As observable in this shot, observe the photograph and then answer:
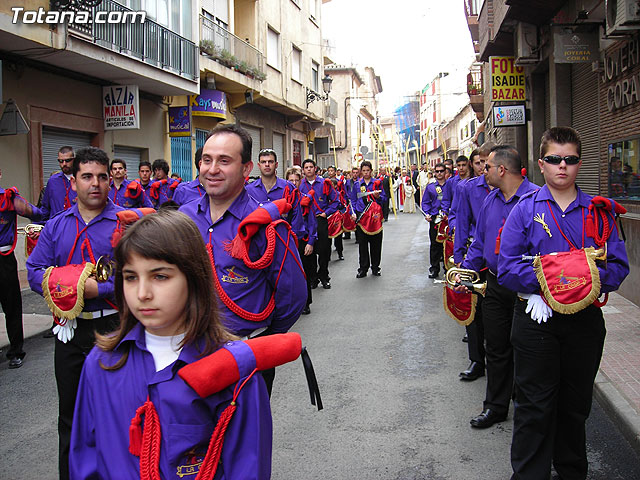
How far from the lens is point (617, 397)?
5.07m

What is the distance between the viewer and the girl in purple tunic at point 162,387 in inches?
73.7

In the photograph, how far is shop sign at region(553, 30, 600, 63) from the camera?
1077cm

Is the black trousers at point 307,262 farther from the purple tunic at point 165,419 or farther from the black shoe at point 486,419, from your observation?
the purple tunic at point 165,419

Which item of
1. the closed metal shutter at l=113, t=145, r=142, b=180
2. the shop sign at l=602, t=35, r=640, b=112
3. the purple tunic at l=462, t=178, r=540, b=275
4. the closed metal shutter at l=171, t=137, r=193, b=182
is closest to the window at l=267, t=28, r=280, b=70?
the closed metal shutter at l=171, t=137, r=193, b=182

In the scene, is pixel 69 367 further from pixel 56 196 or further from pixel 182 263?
pixel 56 196

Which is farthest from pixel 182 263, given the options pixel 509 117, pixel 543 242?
pixel 509 117

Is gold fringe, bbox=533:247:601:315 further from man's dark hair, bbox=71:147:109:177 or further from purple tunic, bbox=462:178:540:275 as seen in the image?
man's dark hair, bbox=71:147:109:177

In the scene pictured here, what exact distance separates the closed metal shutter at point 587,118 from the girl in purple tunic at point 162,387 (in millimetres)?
10695

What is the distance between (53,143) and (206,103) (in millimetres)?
5894

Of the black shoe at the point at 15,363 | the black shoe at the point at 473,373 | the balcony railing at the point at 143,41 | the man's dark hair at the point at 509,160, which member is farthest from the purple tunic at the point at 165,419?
the balcony railing at the point at 143,41

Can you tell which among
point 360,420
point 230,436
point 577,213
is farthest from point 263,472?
point 360,420

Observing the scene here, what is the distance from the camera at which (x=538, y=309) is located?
11.4 ft

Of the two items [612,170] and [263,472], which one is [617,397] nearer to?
[263,472]

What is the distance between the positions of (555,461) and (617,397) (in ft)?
5.34
